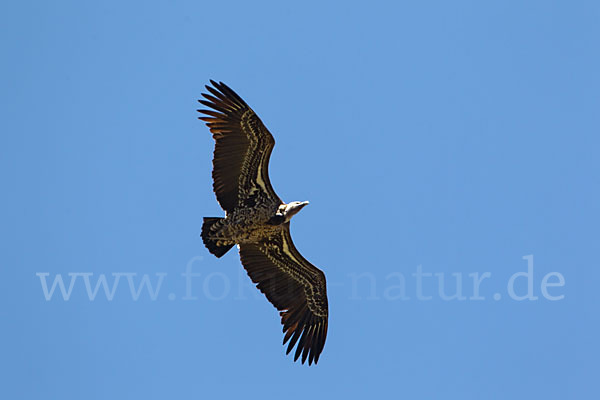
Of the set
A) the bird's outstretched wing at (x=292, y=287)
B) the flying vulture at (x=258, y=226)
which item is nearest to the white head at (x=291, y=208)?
the flying vulture at (x=258, y=226)

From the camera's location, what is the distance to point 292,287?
2527 centimetres

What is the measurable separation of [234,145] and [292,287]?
4.12 metres

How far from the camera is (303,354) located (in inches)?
989

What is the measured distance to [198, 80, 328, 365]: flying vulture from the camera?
23.9m

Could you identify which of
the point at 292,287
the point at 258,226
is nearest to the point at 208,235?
the point at 258,226

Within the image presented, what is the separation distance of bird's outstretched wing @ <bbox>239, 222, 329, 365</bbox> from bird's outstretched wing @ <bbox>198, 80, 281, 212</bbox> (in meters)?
1.61

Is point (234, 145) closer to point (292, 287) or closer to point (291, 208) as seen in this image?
point (291, 208)

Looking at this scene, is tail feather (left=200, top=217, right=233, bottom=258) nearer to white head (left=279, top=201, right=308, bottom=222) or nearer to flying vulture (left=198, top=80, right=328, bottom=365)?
flying vulture (left=198, top=80, right=328, bottom=365)

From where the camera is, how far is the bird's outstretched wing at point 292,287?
82.2 ft

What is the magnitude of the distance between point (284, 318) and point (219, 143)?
4920 millimetres

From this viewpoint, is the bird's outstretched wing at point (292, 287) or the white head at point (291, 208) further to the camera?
the bird's outstretched wing at point (292, 287)

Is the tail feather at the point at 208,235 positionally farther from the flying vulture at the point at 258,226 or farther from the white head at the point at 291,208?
the white head at the point at 291,208

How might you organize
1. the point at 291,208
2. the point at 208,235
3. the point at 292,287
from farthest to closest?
the point at 292,287
the point at 291,208
the point at 208,235

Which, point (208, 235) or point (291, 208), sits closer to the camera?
point (208, 235)
